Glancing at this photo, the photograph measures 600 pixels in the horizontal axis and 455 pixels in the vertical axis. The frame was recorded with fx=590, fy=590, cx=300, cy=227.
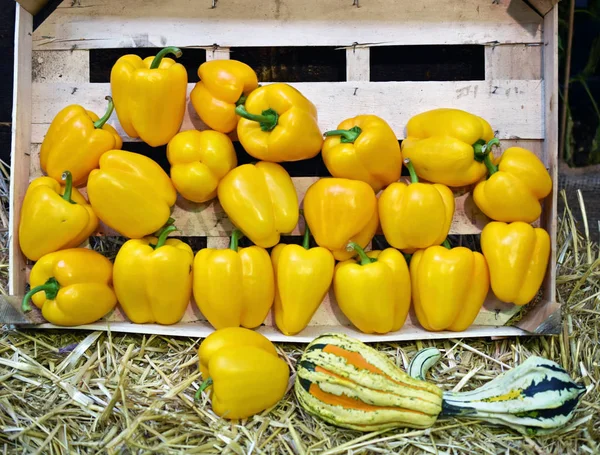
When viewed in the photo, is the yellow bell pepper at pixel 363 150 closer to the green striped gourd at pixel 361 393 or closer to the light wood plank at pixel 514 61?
the light wood plank at pixel 514 61

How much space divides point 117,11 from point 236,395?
4.65ft

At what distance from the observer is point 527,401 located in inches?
69.9

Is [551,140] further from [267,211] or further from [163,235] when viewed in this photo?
[163,235]

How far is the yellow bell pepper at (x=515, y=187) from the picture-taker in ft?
6.52

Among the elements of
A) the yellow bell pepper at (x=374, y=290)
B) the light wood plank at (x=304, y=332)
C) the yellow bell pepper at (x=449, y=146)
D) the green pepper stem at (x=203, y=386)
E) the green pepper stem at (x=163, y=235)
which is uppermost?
the yellow bell pepper at (x=449, y=146)

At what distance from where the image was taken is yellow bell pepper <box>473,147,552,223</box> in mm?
1986

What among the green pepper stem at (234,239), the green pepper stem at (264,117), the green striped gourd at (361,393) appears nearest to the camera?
the green striped gourd at (361,393)

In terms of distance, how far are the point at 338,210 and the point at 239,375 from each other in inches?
24.4

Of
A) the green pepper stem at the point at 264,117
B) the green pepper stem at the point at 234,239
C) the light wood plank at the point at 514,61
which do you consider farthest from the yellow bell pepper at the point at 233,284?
the light wood plank at the point at 514,61

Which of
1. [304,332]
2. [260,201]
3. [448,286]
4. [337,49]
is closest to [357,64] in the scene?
[337,49]

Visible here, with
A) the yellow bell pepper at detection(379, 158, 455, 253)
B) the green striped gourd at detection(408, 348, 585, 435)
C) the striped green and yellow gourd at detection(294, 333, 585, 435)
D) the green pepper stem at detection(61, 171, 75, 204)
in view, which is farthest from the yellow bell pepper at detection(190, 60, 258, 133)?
the green striped gourd at detection(408, 348, 585, 435)

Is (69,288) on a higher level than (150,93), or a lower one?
lower

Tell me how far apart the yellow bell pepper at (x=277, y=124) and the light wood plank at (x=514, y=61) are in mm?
706

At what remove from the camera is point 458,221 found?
216 cm
